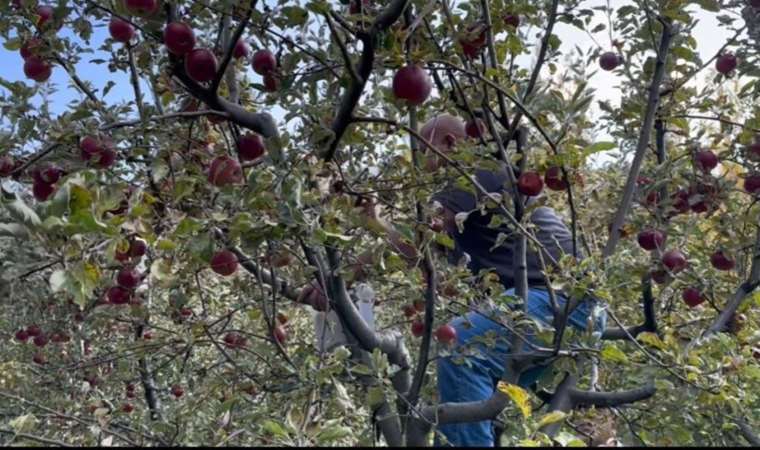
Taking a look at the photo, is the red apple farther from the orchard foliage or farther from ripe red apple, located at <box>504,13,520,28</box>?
ripe red apple, located at <box>504,13,520,28</box>

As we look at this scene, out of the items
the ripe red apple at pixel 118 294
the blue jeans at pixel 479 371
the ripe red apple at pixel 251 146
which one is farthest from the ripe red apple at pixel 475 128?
the ripe red apple at pixel 118 294

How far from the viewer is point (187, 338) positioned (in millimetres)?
2080

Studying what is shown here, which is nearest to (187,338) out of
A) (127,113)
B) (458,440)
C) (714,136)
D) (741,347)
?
(127,113)

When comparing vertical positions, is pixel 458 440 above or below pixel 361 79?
below

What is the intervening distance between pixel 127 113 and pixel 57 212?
101 centimetres

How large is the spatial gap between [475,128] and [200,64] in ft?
2.61

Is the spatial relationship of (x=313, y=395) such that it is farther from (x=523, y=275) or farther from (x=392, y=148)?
(x=392, y=148)

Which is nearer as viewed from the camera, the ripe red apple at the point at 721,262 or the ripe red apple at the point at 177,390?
the ripe red apple at the point at 721,262

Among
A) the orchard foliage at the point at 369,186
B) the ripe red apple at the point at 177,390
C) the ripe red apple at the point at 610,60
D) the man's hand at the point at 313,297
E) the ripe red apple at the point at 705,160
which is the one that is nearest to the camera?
the orchard foliage at the point at 369,186

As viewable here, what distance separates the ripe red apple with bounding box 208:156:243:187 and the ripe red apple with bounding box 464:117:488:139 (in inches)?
28.1

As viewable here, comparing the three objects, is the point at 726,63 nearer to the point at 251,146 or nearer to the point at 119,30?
the point at 251,146

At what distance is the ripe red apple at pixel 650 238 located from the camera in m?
2.19

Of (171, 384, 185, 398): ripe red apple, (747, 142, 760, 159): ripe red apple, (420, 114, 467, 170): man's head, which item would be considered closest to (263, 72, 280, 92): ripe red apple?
(420, 114, 467, 170): man's head

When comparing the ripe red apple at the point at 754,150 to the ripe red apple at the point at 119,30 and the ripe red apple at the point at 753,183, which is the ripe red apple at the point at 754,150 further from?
the ripe red apple at the point at 119,30
